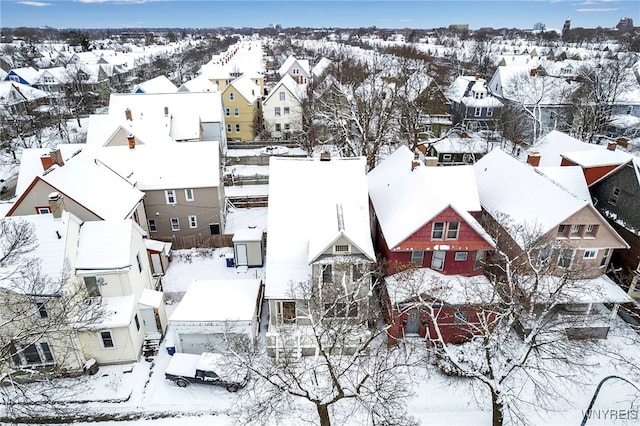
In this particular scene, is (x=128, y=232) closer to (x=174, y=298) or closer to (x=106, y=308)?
(x=106, y=308)

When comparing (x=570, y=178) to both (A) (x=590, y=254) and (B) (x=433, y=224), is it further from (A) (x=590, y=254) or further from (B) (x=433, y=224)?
(B) (x=433, y=224)

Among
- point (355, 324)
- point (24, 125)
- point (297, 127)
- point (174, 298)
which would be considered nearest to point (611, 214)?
point (355, 324)

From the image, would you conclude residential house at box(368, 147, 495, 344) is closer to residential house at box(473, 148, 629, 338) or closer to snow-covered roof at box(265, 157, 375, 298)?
residential house at box(473, 148, 629, 338)

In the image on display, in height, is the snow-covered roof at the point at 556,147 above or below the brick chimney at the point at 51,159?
below

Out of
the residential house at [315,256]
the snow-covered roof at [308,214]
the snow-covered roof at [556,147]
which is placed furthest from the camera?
the snow-covered roof at [556,147]

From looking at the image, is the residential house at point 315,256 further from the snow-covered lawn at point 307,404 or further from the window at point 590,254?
the window at point 590,254

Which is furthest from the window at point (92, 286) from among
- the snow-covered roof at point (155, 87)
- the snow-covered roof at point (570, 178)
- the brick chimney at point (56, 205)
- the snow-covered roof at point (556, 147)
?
the snow-covered roof at point (155, 87)

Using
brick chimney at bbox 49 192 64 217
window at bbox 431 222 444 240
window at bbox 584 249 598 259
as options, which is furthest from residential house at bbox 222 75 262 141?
window at bbox 584 249 598 259
